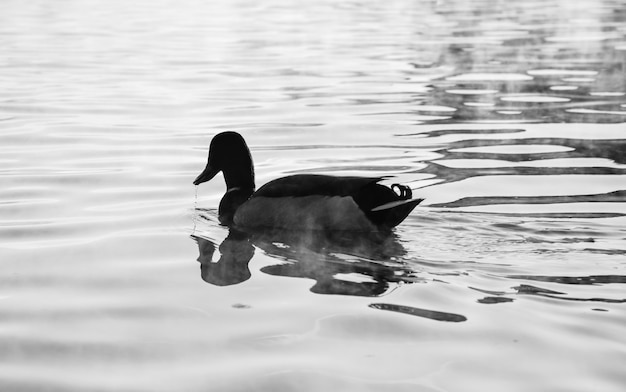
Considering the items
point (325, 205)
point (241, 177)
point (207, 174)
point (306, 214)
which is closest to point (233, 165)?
point (241, 177)

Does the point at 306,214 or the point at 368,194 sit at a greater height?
the point at 368,194

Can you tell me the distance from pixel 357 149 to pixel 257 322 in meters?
6.60

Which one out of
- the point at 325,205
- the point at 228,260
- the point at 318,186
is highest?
the point at 318,186

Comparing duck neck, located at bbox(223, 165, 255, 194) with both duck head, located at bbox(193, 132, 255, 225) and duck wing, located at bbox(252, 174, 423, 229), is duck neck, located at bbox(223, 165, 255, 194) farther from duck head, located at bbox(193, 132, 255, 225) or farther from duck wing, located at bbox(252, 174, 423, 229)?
duck wing, located at bbox(252, 174, 423, 229)

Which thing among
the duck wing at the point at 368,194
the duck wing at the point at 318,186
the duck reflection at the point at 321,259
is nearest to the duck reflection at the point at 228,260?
the duck reflection at the point at 321,259

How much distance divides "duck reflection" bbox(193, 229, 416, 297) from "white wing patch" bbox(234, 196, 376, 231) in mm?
73

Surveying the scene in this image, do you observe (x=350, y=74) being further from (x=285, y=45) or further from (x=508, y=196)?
(x=508, y=196)

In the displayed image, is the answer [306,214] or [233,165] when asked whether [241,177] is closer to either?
[233,165]

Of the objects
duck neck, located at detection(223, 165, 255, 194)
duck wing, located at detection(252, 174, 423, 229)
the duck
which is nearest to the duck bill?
duck neck, located at detection(223, 165, 255, 194)

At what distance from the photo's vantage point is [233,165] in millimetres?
9898

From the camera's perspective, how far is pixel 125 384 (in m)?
5.40

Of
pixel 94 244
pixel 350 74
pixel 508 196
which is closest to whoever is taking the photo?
pixel 94 244

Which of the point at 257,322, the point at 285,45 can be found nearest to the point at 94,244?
the point at 257,322

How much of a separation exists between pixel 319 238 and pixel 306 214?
0.78 ft
